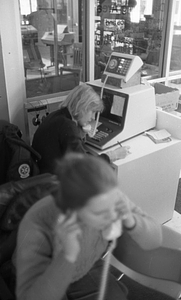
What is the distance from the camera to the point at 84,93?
1801 millimetres

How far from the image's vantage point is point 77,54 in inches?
112

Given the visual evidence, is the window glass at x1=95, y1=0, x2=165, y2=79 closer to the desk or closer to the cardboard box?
the cardboard box

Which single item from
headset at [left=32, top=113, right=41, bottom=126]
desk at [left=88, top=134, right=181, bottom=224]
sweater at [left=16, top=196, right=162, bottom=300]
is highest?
sweater at [left=16, top=196, right=162, bottom=300]

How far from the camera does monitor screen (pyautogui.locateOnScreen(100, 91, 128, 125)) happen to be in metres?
2.02

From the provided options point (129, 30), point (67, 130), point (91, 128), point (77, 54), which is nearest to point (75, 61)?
point (77, 54)

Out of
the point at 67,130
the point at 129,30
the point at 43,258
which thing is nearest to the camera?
the point at 43,258

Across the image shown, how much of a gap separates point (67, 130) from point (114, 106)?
52 cm

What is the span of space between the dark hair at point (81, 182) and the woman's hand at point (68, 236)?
3cm

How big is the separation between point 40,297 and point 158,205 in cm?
163

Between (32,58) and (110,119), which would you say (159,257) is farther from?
(32,58)

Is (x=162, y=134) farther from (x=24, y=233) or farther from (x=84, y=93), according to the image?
(x=24, y=233)

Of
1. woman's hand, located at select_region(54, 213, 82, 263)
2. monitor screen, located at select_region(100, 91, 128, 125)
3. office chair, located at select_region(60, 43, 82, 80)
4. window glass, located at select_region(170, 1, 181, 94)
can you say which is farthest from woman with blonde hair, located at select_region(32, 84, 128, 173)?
window glass, located at select_region(170, 1, 181, 94)

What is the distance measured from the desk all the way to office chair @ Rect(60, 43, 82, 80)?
108cm

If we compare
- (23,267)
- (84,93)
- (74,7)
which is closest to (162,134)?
(84,93)
